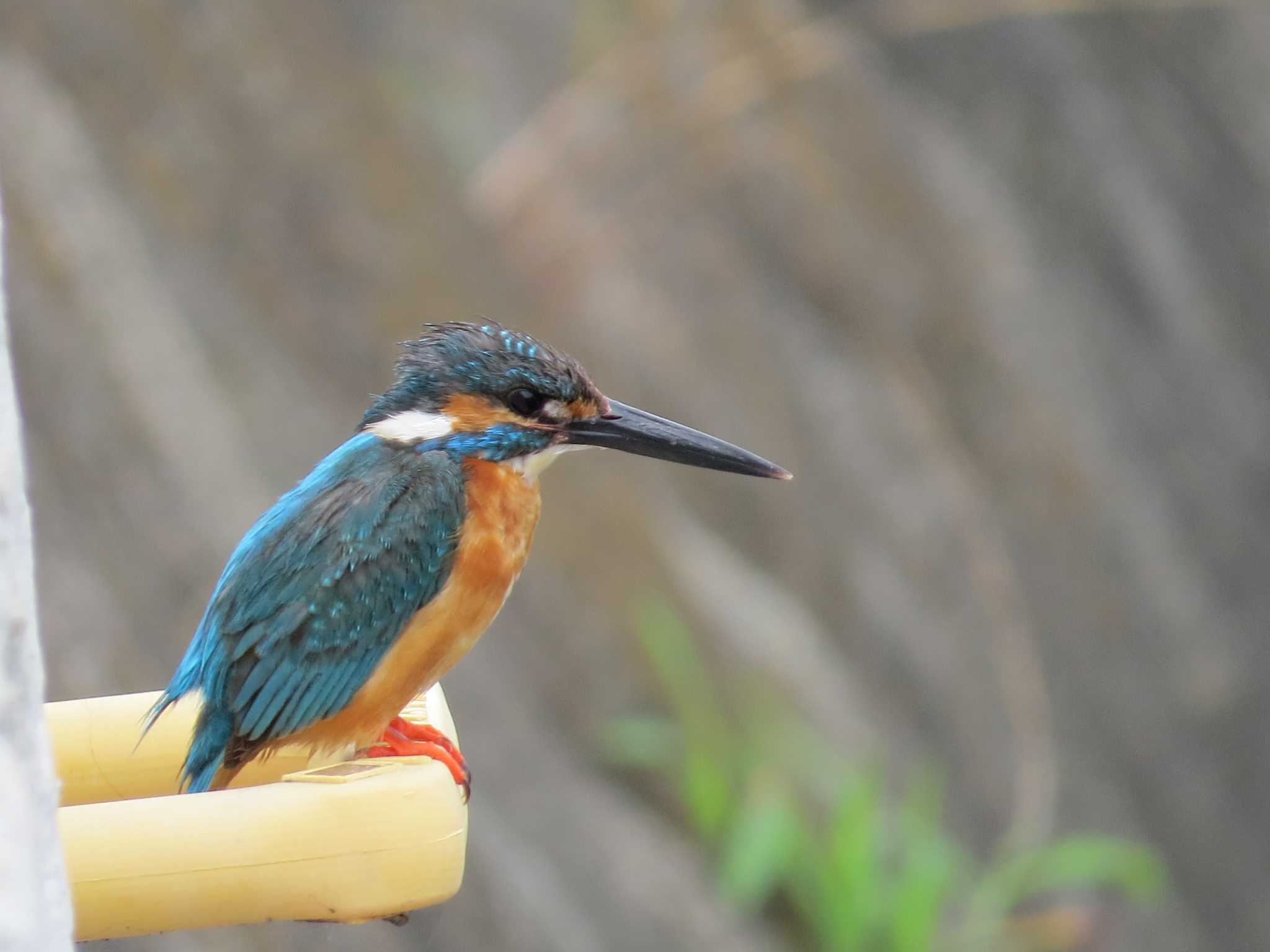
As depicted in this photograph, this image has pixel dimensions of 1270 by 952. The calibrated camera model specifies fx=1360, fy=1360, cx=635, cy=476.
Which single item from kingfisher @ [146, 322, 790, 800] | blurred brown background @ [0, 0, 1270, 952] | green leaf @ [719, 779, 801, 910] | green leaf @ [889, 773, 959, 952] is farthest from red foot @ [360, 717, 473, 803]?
green leaf @ [889, 773, 959, 952]

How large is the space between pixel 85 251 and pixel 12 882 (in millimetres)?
2859

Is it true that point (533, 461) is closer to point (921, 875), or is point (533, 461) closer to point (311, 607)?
point (311, 607)

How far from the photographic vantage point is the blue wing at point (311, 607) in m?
1.59

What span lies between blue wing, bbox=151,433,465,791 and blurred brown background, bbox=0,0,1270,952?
1.29 metres

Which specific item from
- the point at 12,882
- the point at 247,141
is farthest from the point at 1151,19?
the point at 12,882

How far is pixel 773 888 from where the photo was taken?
3760 millimetres

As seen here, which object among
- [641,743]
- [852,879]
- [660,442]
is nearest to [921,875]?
[852,879]

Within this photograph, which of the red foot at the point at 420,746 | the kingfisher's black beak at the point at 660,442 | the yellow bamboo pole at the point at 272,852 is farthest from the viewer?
the kingfisher's black beak at the point at 660,442

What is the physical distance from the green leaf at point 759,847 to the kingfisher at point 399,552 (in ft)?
6.62

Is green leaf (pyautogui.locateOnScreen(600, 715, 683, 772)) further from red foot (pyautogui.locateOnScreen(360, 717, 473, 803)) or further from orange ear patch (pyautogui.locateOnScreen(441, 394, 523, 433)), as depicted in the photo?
orange ear patch (pyautogui.locateOnScreen(441, 394, 523, 433))

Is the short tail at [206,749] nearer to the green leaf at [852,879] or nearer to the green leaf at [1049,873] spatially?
the green leaf at [852,879]

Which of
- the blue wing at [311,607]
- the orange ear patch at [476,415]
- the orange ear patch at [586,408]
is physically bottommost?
the blue wing at [311,607]

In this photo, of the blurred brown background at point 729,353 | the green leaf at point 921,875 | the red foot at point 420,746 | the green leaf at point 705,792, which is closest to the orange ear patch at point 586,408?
the red foot at point 420,746

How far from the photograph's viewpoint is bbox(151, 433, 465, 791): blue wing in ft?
5.21
